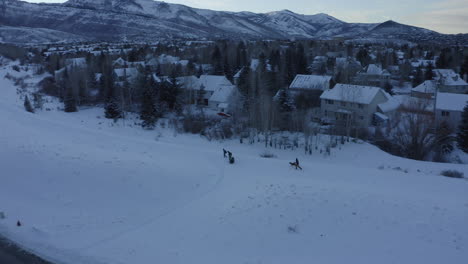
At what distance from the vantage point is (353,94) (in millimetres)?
28688

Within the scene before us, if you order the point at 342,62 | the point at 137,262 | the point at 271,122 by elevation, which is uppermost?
the point at 342,62

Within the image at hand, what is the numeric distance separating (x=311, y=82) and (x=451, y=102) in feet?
41.5

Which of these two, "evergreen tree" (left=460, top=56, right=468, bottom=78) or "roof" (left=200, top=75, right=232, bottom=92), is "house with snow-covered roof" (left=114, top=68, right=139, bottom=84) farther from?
"evergreen tree" (left=460, top=56, right=468, bottom=78)

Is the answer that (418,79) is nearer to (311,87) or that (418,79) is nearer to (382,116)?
(311,87)

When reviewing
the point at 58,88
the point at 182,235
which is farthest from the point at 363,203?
the point at 58,88

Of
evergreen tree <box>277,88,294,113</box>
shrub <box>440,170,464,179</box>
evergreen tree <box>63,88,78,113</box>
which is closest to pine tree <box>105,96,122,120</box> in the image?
evergreen tree <box>63,88,78,113</box>

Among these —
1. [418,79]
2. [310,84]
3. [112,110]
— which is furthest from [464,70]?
[112,110]

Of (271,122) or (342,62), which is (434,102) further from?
(342,62)

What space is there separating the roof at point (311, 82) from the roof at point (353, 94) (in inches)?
157

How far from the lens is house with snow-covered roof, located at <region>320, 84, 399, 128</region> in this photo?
2848cm

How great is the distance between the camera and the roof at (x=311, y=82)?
3491 cm

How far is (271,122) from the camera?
2548 centimetres

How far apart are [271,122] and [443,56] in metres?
41.2

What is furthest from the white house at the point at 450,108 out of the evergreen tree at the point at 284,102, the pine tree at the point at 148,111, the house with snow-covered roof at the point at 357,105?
the pine tree at the point at 148,111
